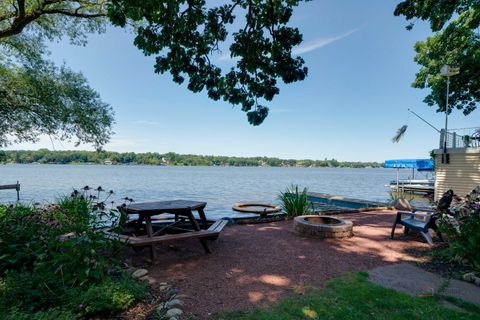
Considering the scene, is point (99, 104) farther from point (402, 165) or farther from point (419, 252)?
point (402, 165)

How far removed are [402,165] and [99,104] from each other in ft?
69.4

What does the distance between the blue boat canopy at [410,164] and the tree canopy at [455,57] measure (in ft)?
17.2

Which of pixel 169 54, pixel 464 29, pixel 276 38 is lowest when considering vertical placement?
pixel 169 54

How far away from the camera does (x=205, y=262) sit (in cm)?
438

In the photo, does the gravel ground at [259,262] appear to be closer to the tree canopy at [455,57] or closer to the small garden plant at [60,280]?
the small garden plant at [60,280]

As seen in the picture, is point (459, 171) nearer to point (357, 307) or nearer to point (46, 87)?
point (357, 307)

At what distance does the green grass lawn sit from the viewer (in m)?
2.72

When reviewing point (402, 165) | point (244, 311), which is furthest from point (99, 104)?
point (402, 165)

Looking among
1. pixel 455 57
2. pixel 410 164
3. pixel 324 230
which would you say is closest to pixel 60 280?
pixel 324 230

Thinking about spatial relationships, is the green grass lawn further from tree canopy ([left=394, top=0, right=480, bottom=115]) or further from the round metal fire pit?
tree canopy ([left=394, top=0, right=480, bottom=115])

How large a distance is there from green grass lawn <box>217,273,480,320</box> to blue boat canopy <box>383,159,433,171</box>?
2002 cm

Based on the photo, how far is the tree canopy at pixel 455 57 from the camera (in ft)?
41.9

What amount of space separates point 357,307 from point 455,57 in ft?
58.3

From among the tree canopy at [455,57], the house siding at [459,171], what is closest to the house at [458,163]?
the house siding at [459,171]
